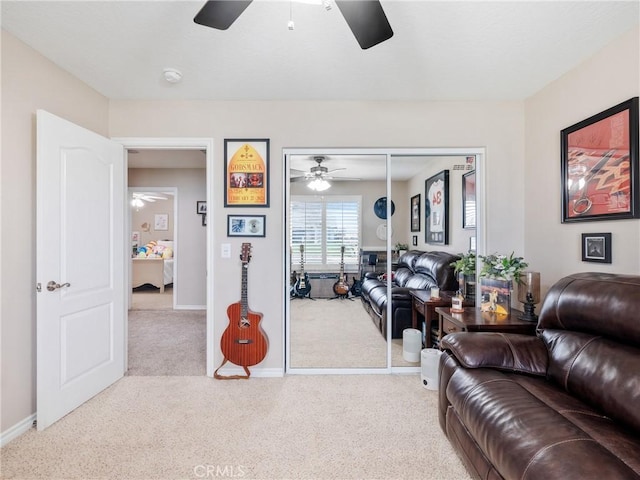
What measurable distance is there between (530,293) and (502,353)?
837mm

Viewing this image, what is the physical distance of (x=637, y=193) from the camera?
1.76 metres

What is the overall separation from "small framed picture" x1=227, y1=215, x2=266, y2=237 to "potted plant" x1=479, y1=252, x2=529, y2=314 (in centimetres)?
190

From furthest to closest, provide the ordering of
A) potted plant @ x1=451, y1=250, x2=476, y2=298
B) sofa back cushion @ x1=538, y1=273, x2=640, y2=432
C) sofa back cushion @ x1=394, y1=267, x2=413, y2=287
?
sofa back cushion @ x1=394, y1=267, x2=413, y2=287 → potted plant @ x1=451, y1=250, x2=476, y2=298 → sofa back cushion @ x1=538, y1=273, x2=640, y2=432

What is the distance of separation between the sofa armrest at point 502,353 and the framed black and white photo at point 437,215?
1.40m

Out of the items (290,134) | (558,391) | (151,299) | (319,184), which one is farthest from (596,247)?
(151,299)

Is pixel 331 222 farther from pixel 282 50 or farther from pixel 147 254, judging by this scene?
pixel 147 254

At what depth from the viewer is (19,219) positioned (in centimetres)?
197

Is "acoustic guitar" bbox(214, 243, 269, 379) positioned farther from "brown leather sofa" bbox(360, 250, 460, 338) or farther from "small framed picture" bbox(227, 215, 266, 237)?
"brown leather sofa" bbox(360, 250, 460, 338)

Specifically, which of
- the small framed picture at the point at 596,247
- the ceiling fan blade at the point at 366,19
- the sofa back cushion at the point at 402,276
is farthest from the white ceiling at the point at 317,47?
the sofa back cushion at the point at 402,276

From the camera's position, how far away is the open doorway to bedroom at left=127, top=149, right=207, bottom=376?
322 centimetres

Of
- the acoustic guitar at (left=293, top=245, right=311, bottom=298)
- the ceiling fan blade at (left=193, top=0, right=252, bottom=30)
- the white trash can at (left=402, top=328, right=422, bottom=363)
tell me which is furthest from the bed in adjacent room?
the ceiling fan blade at (left=193, top=0, right=252, bottom=30)

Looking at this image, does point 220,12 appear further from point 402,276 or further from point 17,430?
point 17,430

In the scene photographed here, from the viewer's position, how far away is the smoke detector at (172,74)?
2.26 meters

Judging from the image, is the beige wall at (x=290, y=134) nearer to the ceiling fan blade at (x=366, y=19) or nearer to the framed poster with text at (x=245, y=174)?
the framed poster with text at (x=245, y=174)
